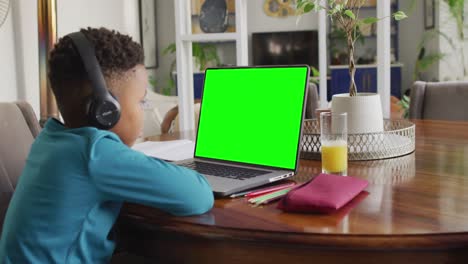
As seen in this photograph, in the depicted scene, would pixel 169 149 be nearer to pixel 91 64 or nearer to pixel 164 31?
pixel 91 64

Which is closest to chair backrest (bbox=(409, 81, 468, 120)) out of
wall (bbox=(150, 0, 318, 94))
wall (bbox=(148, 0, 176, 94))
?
wall (bbox=(150, 0, 318, 94))

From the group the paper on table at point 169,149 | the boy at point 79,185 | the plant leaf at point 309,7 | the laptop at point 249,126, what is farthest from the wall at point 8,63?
the boy at point 79,185

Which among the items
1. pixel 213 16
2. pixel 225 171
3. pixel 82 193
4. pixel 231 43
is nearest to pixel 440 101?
pixel 225 171

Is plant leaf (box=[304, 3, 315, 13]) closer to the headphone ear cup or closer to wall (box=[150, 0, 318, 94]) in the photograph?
the headphone ear cup

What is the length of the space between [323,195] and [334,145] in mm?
240

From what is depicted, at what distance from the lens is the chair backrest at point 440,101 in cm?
225

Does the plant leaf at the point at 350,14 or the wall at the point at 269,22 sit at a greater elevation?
the wall at the point at 269,22

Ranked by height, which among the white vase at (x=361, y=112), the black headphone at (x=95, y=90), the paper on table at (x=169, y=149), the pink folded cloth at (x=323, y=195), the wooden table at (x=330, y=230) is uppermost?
the black headphone at (x=95, y=90)

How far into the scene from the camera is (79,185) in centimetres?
90

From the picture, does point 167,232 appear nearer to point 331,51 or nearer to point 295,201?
point 295,201

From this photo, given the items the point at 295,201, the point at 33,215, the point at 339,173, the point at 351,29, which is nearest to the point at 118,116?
the point at 33,215

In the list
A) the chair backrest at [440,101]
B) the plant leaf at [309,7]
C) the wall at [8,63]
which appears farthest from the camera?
the wall at [8,63]

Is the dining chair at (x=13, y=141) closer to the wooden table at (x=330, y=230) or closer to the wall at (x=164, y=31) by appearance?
the wooden table at (x=330, y=230)

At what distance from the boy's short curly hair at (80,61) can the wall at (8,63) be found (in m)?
1.93
